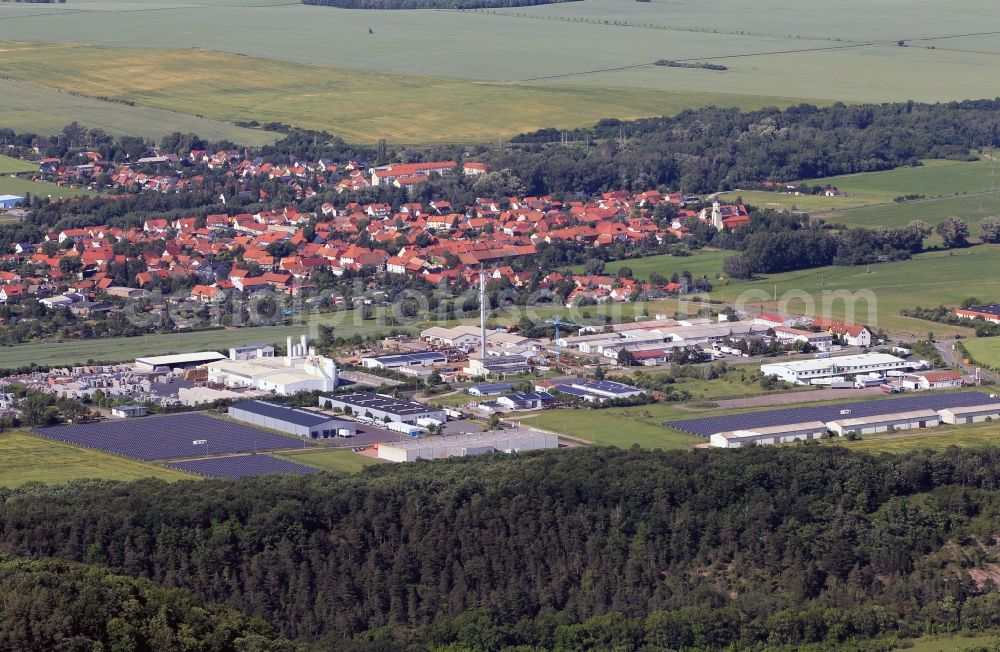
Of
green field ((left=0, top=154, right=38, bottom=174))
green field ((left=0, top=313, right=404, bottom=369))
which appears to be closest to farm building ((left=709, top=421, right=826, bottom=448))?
green field ((left=0, top=313, right=404, bottom=369))

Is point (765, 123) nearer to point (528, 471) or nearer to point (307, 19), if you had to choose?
point (307, 19)

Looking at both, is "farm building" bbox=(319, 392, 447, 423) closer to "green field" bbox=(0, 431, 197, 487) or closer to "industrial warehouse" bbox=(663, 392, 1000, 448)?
"industrial warehouse" bbox=(663, 392, 1000, 448)

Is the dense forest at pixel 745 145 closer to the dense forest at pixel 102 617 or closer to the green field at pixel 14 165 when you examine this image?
the green field at pixel 14 165

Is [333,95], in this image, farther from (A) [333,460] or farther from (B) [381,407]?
(A) [333,460]

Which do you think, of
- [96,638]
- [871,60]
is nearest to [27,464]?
[96,638]

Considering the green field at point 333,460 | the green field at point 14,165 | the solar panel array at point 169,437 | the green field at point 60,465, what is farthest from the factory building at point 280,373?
the green field at point 14,165

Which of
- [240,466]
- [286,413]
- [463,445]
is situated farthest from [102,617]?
[286,413]
